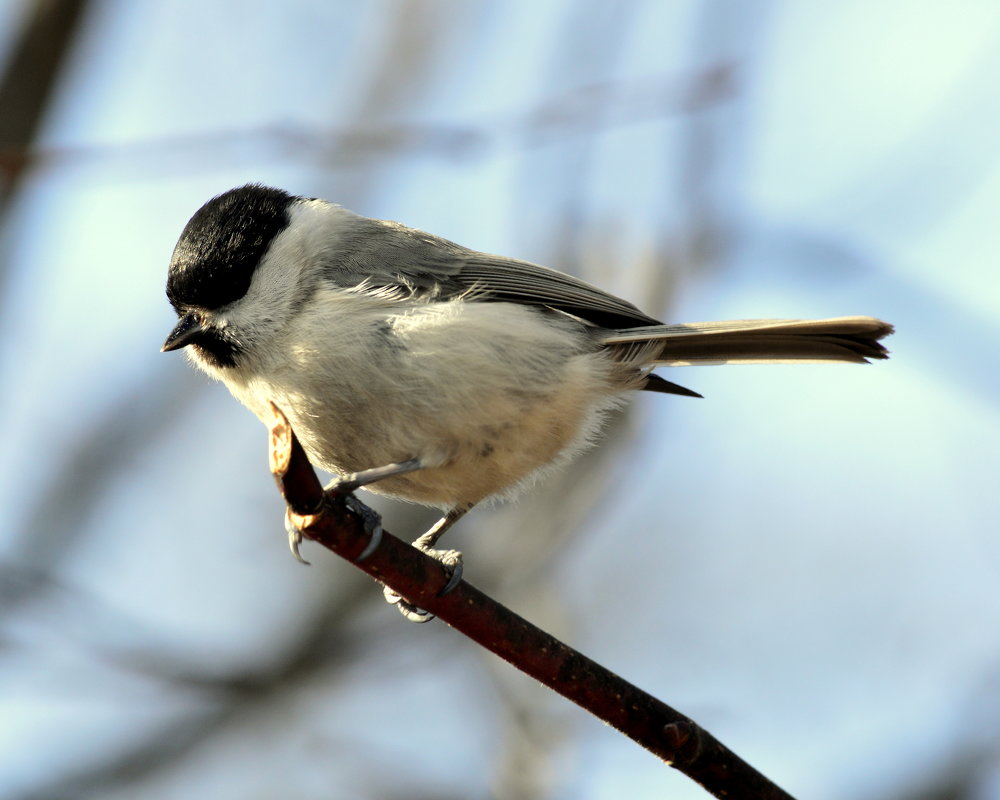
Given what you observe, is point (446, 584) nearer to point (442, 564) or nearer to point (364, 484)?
point (442, 564)

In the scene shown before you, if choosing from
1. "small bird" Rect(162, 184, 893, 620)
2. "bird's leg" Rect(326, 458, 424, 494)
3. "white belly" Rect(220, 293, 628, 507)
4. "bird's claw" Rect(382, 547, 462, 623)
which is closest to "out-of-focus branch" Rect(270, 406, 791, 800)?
"bird's claw" Rect(382, 547, 462, 623)

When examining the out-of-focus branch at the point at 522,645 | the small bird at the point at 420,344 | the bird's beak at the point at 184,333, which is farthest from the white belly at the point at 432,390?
the out-of-focus branch at the point at 522,645

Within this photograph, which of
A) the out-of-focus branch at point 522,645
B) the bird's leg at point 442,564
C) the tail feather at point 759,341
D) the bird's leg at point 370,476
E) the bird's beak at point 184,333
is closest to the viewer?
the out-of-focus branch at point 522,645

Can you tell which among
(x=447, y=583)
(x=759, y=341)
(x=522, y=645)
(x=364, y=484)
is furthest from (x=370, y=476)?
(x=759, y=341)

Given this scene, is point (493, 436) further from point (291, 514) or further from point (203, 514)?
point (203, 514)

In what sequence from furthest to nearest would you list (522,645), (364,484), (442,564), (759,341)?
1. (759,341)
2. (364,484)
3. (442,564)
4. (522,645)

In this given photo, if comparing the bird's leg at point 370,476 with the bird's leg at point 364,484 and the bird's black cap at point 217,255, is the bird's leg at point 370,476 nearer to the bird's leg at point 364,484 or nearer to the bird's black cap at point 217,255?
the bird's leg at point 364,484

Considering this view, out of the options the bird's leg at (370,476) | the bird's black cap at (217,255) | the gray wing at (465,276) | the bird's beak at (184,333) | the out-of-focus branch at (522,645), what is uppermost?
the gray wing at (465,276)

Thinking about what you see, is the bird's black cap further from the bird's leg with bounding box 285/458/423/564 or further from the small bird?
the bird's leg with bounding box 285/458/423/564
